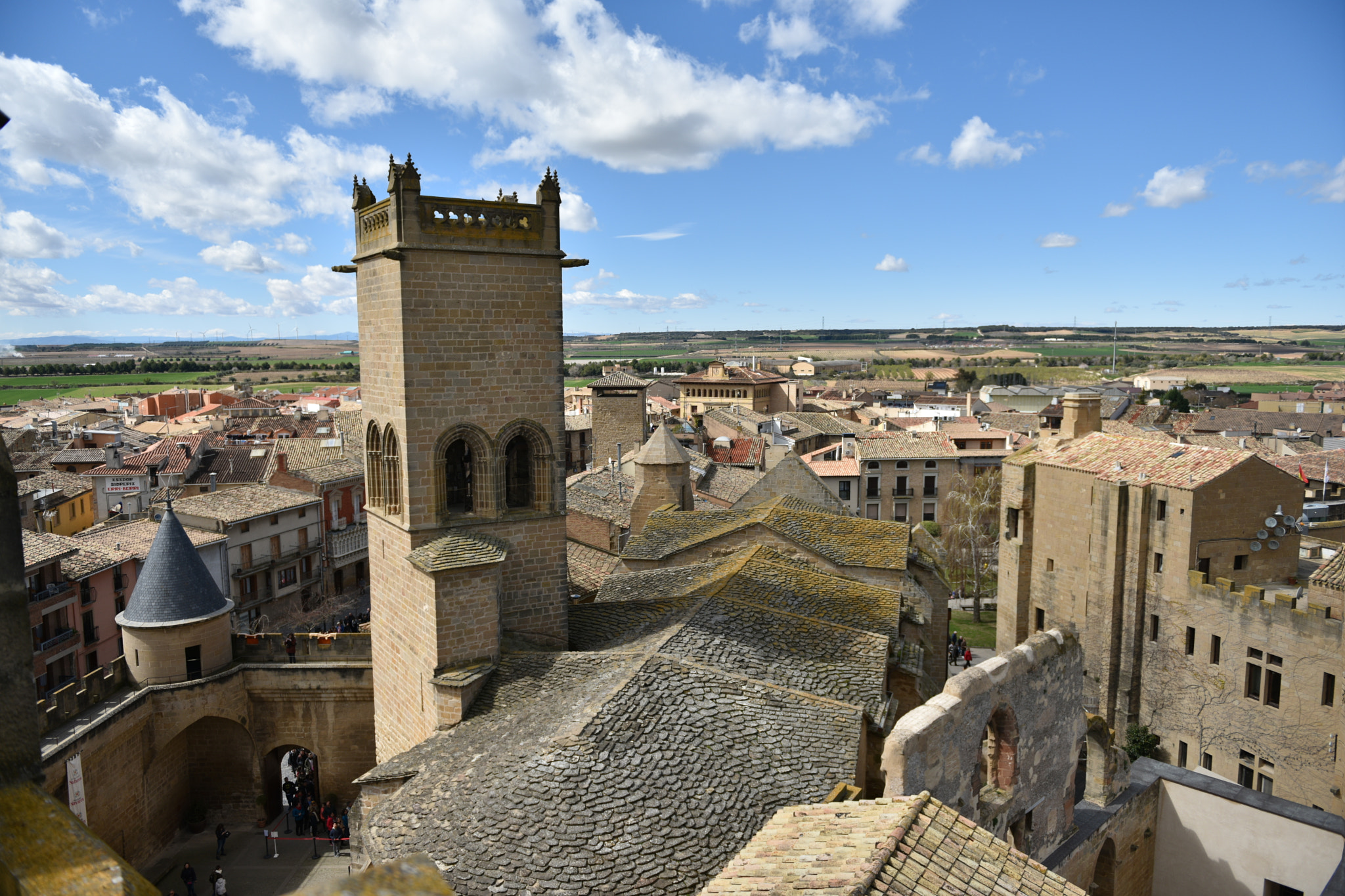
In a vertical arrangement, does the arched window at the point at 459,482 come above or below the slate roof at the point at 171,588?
above

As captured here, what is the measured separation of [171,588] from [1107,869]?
72.4 ft

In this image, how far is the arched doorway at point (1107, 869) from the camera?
1562 cm

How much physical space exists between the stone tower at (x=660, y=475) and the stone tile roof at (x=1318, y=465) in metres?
31.7

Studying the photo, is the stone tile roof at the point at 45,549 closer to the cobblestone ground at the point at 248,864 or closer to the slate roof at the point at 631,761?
the cobblestone ground at the point at 248,864

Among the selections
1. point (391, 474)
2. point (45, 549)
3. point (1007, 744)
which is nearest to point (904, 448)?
point (391, 474)

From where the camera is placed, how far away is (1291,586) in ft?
91.3

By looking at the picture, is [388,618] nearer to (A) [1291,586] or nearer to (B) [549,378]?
(B) [549,378]

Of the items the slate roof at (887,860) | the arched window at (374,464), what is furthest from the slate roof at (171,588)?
the slate roof at (887,860)

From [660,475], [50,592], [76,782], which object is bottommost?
[76,782]

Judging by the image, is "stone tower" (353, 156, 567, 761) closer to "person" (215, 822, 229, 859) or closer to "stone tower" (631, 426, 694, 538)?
"person" (215, 822, 229, 859)

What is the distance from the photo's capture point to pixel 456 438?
1672 centimetres

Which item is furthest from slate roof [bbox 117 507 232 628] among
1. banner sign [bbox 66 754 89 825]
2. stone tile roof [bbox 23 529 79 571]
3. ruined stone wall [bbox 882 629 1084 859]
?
ruined stone wall [bbox 882 629 1084 859]

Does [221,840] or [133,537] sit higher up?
[133,537]

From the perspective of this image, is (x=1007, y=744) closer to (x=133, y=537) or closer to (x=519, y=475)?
(x=519, y=475)
